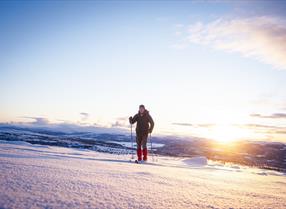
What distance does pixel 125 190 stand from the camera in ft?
9.79

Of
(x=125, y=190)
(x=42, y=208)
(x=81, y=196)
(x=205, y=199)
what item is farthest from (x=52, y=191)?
(x=205, y=199)

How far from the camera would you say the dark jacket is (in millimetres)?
9586

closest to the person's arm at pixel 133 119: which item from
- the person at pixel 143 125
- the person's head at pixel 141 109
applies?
the person at pixel 143 125

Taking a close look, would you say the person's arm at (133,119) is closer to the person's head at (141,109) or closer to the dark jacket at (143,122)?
the dark jacket at (143,122)

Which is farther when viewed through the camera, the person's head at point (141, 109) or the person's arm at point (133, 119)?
the person's arm at point (133, 119)

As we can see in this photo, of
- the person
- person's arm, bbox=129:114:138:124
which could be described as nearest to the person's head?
the person

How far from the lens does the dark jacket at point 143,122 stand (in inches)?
377

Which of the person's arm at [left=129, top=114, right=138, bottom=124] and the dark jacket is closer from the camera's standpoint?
the dark jacket

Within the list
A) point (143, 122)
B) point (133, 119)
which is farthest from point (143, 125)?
point (133, 119)

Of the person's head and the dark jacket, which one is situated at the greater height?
the person's head

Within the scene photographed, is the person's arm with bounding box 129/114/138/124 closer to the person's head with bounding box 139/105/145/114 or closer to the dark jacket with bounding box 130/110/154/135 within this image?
the dark jacket with bounding box 130/110/154/135

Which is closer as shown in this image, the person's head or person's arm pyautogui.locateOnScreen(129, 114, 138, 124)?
the person's head

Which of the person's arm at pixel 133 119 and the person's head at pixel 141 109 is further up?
the person's head at pixel 141 109

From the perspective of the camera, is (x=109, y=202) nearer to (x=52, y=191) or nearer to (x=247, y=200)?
(x=52, y=191)
